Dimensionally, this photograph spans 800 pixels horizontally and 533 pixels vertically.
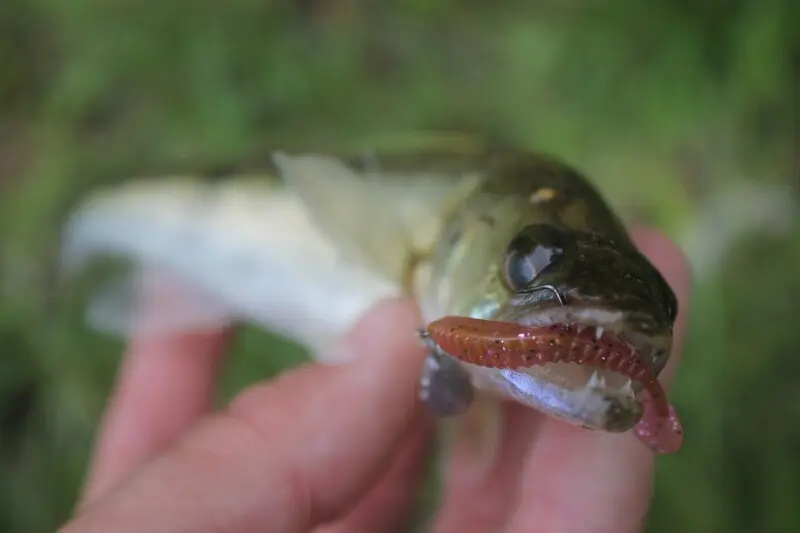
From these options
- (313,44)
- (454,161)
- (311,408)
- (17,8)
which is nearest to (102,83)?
(17,8)

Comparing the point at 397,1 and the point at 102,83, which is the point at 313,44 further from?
the point at 102,83

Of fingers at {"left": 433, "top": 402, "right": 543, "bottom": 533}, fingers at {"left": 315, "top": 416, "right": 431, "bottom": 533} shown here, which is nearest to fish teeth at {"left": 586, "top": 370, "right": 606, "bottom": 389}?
fingers at {"left": 433, "top": 402, "right": 543, "bottom": 533}

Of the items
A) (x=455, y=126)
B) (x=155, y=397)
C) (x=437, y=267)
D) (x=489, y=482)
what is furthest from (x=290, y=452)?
(x=455, y=126)

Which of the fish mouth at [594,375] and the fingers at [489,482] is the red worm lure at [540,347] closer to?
the fish mouth at [594,375]

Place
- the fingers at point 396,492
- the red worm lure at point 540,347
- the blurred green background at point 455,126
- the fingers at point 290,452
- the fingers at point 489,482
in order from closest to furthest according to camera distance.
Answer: the red worm lure at point 540,347 → the fingers at point 290,452 → the fingers at point 489,482 → the fingers at point 396,492 → the blurred green background at point 455,126

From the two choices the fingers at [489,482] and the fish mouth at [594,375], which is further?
the fingers at [489,482]

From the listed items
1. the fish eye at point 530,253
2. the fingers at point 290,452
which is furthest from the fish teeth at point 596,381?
the fingers at point 290,452

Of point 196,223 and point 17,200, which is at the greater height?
point 196,223
